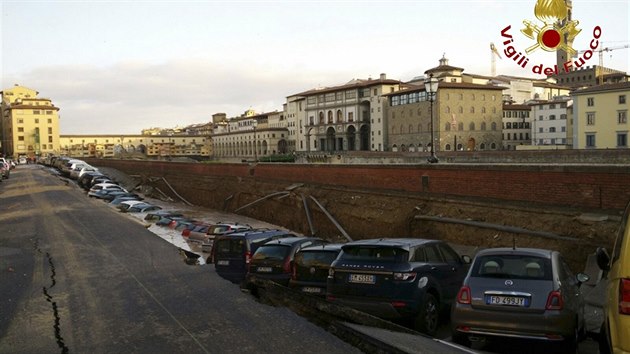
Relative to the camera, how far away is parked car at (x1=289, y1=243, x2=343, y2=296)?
32.0 ft

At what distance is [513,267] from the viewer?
7.06 m

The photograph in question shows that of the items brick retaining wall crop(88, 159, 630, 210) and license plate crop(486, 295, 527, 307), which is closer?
license plate crop(486, 295, 527, 307)

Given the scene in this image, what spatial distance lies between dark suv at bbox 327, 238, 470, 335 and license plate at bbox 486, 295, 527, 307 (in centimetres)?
125

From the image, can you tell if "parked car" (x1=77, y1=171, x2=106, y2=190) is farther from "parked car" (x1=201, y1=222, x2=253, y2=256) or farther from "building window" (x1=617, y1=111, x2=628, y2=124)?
"building window" (x1=617, y1=111, x2=628, y2=124)

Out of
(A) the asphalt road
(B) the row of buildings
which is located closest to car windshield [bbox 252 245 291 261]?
(A) the asphalt road

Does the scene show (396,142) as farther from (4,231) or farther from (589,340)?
(589,340)

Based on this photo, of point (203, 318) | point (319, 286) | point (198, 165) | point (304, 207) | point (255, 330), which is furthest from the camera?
point (198, 165)

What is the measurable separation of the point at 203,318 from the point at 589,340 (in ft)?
19.4

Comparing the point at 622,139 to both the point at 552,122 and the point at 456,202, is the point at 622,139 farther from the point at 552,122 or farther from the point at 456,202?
the point at 456,202

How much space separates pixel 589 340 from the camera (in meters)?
7.80

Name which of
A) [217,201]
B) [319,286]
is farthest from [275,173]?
[319,286]

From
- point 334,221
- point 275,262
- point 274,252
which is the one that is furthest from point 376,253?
point 334,221

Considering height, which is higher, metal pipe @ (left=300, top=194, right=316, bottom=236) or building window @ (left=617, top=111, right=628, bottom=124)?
building window @ (left=617, top=111, right=628, bottom=124)

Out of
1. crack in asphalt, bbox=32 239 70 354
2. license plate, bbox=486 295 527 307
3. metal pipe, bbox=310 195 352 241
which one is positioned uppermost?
license plate, bbox=486 295 527 307
